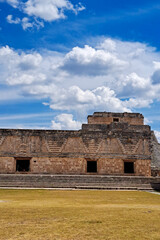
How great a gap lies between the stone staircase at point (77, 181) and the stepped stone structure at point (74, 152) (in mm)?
1958

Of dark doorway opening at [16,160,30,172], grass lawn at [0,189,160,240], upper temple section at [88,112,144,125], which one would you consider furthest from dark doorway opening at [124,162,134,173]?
grass lawn at [0,189,160,240]

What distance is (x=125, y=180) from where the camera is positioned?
65.4ft

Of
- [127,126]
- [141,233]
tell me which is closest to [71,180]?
[127,126]

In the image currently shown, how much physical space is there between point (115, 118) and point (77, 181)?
11677 millimetres

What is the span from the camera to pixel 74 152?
22125 mm

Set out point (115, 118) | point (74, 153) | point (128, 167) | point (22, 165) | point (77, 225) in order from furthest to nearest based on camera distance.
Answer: point (115, 118) → point (128, 167) → point (22, 165) → point (74, 153) → point (77, 225)

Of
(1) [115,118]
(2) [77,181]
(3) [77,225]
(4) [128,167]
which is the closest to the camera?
(3) [77,225]

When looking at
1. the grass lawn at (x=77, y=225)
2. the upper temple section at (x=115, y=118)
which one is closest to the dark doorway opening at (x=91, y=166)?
the upper temple section at (x=115, y=118)

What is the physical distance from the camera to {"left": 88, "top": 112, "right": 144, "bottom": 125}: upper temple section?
2893cm

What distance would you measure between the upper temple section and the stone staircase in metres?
9.84

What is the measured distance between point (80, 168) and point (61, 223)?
1629 cm

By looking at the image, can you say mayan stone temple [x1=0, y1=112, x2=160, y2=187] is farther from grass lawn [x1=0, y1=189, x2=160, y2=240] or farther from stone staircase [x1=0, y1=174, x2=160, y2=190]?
grass lawn [x1=0, y1=189, x2=160, y2=240]

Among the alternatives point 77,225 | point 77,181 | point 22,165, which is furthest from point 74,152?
point 77,225

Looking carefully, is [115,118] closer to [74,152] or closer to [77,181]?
[74,152]
